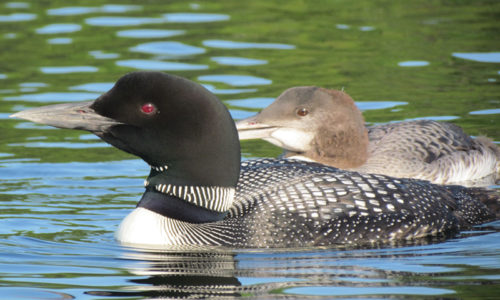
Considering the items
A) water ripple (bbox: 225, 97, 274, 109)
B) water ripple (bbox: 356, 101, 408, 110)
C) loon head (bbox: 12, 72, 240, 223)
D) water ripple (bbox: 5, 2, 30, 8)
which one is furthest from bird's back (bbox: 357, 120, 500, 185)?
water ripple (bbox: 5, 2, 30, 8)

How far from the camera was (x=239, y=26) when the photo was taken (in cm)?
1258

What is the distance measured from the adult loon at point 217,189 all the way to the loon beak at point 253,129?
63.7 inches

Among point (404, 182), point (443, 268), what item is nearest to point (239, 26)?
point (404, 182)

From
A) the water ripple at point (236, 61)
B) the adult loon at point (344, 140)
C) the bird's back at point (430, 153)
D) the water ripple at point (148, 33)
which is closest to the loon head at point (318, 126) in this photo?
the adult loon at point (344, 140)

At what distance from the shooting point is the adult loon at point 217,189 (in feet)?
18.4

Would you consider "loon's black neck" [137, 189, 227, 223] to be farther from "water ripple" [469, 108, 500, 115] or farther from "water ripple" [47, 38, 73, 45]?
"water ripple" [47, 38, 73, 45]

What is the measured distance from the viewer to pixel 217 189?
5.80 meters

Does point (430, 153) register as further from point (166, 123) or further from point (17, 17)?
point (17, 17)

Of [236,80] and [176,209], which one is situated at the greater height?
[176,209]

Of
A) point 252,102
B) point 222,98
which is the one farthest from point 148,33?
point 252,102

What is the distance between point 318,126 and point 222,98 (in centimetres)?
194

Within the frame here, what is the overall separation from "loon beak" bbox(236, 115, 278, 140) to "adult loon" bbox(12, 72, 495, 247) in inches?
63.7

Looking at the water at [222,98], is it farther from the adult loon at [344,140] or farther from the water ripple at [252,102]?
the adult loon at [344,140]

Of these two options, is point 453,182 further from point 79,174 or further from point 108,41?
point 108,41
